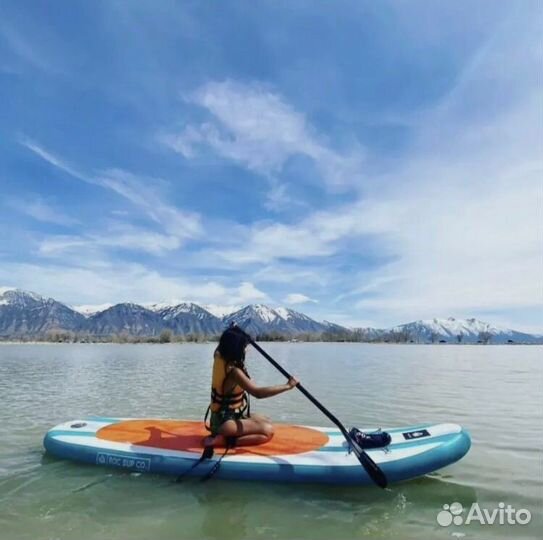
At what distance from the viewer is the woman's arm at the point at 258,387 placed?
6695mm

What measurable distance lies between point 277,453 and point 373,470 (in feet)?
4.87

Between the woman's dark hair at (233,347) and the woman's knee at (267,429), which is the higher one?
the woman's dark hair at (233,347)

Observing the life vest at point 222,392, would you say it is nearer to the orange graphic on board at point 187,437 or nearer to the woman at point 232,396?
the woman at point 232,396

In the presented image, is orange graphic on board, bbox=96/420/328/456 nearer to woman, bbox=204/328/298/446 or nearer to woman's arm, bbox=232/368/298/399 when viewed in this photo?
woman, bbox=204/328/298/446

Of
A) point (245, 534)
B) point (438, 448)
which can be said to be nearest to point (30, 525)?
point (245, 534)

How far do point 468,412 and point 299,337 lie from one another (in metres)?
186

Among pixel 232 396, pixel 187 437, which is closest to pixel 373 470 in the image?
pixel 232 396

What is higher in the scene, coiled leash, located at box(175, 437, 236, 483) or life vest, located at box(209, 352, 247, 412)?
life vest, located at box(209, 352, 247, 412)

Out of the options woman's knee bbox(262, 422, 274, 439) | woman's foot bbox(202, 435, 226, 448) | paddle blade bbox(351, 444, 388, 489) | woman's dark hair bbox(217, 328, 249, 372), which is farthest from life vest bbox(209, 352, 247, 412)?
paddle blade bbox(351, 444, 388, 489)

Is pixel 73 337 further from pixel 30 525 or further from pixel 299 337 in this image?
pixel 30 525

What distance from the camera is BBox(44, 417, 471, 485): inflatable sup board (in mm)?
6566

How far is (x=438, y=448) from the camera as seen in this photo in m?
6.70

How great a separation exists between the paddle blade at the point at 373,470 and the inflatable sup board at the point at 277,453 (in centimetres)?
12

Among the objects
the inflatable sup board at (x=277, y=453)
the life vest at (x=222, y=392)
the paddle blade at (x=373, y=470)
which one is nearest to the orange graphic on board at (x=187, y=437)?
the inflatable sup board at (x=277, y=453)
